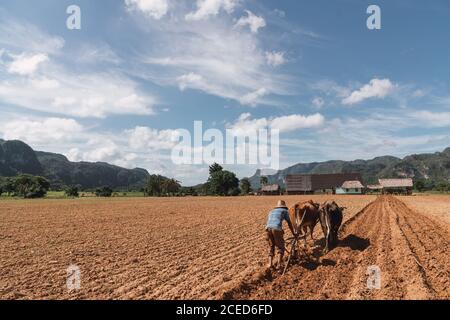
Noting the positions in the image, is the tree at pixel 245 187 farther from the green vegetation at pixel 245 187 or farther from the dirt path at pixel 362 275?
the dirt path at pixel 362 275

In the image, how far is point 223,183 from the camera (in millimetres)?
116625

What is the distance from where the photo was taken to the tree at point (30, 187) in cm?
9789

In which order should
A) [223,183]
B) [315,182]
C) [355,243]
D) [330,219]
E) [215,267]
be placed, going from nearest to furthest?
[215,267] → [330,219] → [355,243] → [223,183] → [315,182]

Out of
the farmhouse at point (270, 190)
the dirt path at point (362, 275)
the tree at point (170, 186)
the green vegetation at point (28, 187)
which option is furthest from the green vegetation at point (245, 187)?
the dirt path at point (362, 275)

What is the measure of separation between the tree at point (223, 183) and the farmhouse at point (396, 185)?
150 ft

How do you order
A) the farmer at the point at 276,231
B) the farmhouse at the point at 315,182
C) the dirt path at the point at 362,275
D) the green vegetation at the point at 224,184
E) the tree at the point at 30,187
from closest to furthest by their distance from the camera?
the dirt path at the point at 362,275
the farmer at the point at 276,231
the tree at the point at 30,187
the green vegetation at the point at 224,184
the farmhouse at the point at 315,182

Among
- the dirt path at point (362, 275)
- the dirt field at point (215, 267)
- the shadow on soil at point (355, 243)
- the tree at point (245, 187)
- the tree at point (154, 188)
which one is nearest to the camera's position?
the dirt path at point (362, 275)

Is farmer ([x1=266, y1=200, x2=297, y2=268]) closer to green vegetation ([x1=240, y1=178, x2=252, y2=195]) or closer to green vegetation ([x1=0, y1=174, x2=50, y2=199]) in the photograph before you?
green vegetation ([x1=0, y1=174, x2=50, y2=199])

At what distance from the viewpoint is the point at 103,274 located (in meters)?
10.3

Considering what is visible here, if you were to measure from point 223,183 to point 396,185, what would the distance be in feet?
175

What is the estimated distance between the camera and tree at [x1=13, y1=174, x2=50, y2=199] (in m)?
97.9

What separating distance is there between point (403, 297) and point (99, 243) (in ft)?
40.9

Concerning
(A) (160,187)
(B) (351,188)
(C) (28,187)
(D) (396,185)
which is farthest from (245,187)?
(C) (28,187)

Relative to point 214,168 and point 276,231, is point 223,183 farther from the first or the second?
point 276,231
